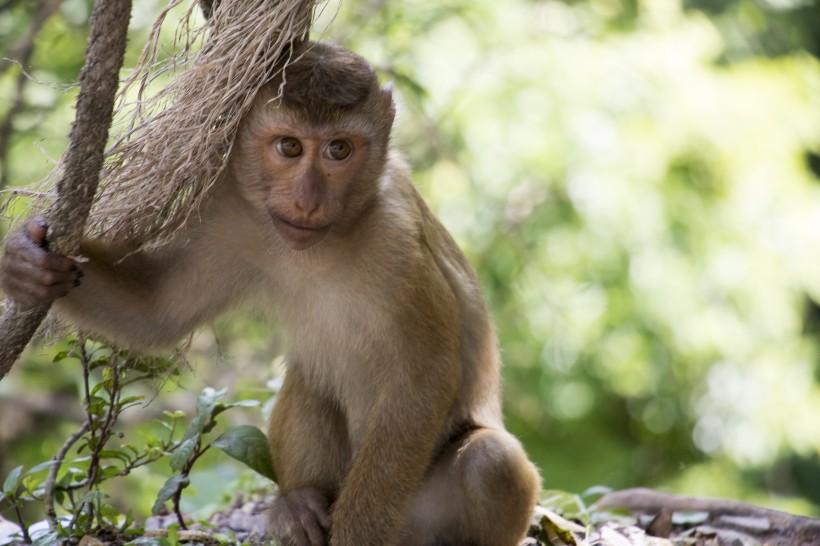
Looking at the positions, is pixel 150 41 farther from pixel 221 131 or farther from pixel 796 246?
pixel 796 246

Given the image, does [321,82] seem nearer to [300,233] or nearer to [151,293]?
[300,233]

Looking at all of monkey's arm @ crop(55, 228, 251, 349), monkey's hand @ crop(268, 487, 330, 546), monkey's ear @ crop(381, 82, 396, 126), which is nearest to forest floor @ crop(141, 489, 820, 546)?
monkey's hand @ crop(268, 487, 330, 546)

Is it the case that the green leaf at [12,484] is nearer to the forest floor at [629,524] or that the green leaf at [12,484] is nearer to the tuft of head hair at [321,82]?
the forest floor at [629,524]

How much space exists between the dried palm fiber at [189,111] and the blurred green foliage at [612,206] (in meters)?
4.26

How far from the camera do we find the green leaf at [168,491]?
4.39 m

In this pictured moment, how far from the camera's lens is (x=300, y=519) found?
4.62 meters

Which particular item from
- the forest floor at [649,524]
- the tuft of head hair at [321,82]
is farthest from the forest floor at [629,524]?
the tuft of head hair at [321,82]

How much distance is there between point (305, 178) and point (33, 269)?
3.57 feet

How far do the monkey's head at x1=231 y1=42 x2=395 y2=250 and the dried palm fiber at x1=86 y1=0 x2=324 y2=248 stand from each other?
0.09m

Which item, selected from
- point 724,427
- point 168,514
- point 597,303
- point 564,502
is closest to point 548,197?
point 597,303

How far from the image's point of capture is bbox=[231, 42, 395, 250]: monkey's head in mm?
4238

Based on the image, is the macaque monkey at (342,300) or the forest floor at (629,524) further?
the forest floor at (629,524)

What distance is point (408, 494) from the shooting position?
14.7ft

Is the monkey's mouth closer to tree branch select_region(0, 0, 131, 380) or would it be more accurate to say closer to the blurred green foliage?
tree branch select_region(0, 0, 131, 380)
